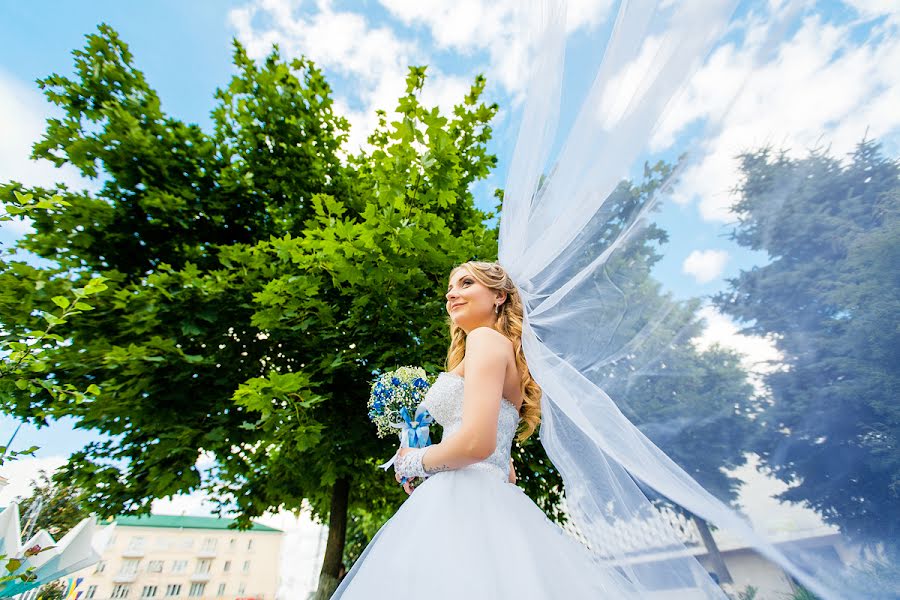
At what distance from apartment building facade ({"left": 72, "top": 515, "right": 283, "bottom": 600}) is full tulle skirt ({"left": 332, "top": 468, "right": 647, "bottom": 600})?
151 ft

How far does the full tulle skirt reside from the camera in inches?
51.2

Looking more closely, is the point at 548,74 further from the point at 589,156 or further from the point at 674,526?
the point at 674,526

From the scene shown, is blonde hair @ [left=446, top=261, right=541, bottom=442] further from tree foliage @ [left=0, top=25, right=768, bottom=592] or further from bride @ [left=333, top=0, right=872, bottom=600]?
tree foliage @ [left=0, top=25, right=768, bottom=592]

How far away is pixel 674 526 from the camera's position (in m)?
1.33

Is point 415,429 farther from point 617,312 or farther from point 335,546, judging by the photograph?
point 335,546

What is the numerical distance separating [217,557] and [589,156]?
182ft

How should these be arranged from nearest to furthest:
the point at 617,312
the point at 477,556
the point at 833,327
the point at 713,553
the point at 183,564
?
the point at 833,327 → the point at 713,553 → the point at 477,556 → the point at 617,312 → the point at 183,564

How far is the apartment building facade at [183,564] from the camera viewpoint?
39.6 metres

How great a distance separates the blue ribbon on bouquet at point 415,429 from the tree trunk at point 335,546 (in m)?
4.39

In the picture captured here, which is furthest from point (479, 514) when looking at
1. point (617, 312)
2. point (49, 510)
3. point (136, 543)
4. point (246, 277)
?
point (136, 543)

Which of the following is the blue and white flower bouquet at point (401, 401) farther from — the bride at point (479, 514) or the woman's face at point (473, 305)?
the woman's face at point (473, 305)

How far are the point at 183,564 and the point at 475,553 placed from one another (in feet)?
179

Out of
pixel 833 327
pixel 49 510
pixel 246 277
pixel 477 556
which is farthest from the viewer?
pixel 49 510

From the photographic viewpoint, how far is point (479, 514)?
5.16 feet
